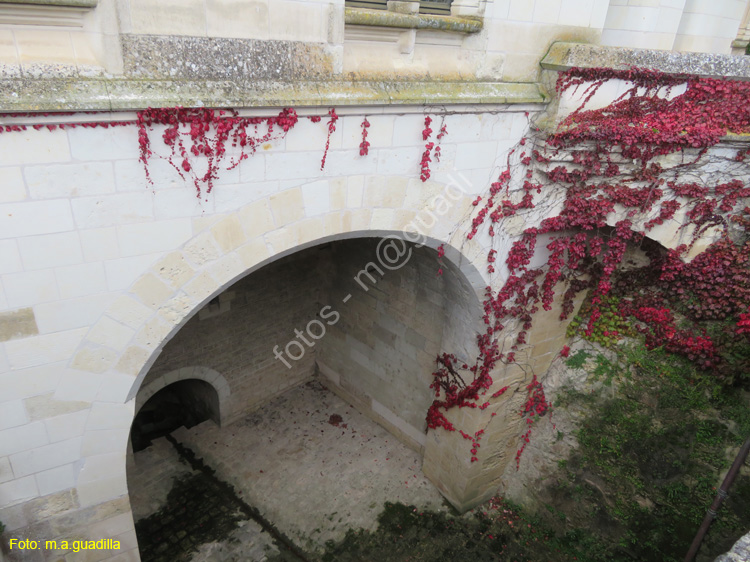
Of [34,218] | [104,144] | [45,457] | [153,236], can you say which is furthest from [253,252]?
[45,457]

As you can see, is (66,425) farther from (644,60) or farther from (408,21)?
(644,60)

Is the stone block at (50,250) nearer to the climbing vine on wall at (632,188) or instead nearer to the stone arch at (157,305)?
the stone arch at (157,305)

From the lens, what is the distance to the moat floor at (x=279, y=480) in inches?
220

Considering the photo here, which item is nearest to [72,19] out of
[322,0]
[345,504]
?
[322,0]

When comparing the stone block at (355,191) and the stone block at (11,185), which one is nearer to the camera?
the stone block at (11,185)

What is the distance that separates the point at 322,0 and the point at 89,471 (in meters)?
3.23

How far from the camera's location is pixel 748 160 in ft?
13.9

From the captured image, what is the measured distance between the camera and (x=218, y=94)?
276cm

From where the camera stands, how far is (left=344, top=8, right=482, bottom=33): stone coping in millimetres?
3201

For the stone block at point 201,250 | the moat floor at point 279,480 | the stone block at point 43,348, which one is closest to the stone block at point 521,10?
the stone block at point 201,250

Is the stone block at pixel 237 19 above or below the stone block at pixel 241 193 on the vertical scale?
above

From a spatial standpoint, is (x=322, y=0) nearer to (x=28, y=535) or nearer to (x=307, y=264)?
(x=28, y=535)

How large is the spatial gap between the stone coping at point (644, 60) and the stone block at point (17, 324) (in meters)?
4.03

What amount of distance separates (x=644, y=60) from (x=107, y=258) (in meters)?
4.26
